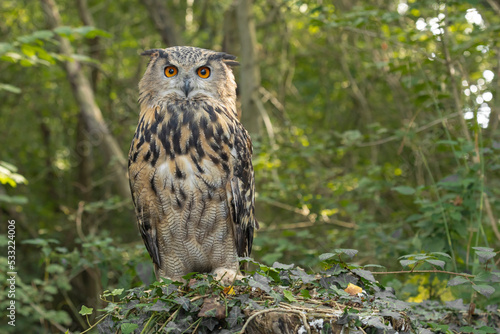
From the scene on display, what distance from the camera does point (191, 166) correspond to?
2605 mm

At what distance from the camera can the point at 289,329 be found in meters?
1.76

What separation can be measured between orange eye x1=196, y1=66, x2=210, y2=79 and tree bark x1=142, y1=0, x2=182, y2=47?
3708 mm

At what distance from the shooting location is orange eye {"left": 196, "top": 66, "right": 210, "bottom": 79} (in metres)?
2.83

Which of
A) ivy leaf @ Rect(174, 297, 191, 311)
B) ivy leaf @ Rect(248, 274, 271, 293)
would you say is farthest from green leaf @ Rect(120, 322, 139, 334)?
ivy leaf @ Rect(248, 274, 271, 293)

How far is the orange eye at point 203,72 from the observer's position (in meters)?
2.83

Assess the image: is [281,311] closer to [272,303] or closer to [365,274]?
[272,303]

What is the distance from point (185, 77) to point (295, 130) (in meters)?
2.62

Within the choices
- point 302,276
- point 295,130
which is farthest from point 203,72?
point 295,130

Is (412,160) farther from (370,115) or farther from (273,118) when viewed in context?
(273,118)

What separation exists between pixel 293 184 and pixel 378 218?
2.02m

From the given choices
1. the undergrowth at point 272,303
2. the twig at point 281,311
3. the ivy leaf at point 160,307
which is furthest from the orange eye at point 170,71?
the twig at point 281,311

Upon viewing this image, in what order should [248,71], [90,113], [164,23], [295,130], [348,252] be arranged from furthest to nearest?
[164,23] < [90,113] < [295,130] < [248,71] < [348,252]

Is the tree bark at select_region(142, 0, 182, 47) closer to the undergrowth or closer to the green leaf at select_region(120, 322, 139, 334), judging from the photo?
the undergrowth

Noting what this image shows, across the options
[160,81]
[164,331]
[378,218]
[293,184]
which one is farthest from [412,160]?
[164,331]
